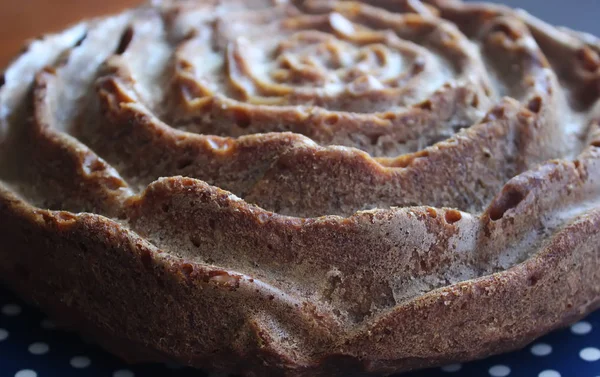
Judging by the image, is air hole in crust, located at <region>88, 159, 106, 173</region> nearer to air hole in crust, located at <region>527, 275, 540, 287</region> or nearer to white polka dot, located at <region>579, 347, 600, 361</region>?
air hole in crust, located at <region>527, 275, 540, 287</region>

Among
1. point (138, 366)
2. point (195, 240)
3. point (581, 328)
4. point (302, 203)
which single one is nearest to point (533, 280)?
point (581, 328)

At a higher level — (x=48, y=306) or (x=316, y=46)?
(x=316, y=46)

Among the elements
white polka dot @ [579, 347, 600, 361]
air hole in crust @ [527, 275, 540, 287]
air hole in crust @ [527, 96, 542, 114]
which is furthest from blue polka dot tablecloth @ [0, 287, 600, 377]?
air hole in crust @ [527, 96, 542, 114]

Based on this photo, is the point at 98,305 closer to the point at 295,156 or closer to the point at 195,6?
the point at 295,156

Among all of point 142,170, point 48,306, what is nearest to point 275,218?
point 142,170

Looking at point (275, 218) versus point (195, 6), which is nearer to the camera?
point (275, 218)

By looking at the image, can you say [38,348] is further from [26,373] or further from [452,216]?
[452,216]
